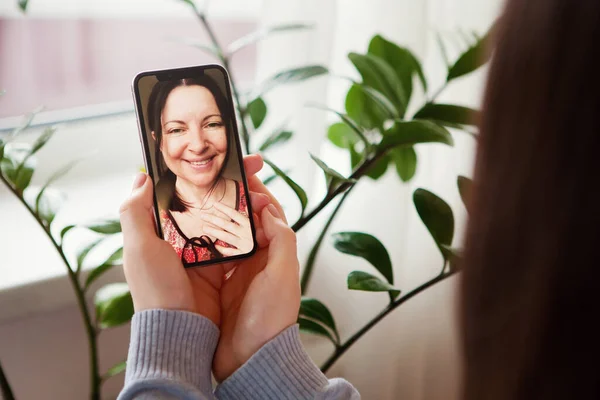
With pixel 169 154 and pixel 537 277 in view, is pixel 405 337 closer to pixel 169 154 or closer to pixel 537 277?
pixel 169 154

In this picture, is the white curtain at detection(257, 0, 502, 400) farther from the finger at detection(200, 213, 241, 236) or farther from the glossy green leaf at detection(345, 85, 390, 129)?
the finger at detection(200, 213, 241, 236)

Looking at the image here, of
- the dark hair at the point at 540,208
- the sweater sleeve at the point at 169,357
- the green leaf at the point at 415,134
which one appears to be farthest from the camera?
the green leaf at the point at 415,134

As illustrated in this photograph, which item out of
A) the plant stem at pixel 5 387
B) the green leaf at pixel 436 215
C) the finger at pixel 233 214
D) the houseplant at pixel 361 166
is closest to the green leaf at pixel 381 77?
the houseplant at pixel 361 166

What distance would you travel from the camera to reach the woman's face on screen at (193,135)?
2.00 ft

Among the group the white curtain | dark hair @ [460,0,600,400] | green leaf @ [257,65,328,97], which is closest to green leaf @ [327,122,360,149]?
the white curtain

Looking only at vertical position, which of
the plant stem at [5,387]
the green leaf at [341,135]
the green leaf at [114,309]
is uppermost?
the green leaf at [341,135]

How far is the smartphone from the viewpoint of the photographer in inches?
23.9

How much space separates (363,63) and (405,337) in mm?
514

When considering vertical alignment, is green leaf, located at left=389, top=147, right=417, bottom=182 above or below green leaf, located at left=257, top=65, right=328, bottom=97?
below

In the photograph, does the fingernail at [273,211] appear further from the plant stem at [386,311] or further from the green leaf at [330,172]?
the plant stem at [386,311]

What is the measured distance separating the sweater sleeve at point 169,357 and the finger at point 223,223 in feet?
0.28

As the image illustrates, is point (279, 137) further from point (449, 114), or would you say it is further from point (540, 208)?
point (540, 208)

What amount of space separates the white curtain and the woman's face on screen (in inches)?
11.4

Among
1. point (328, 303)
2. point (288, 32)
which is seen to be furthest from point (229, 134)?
point (328, 303)
